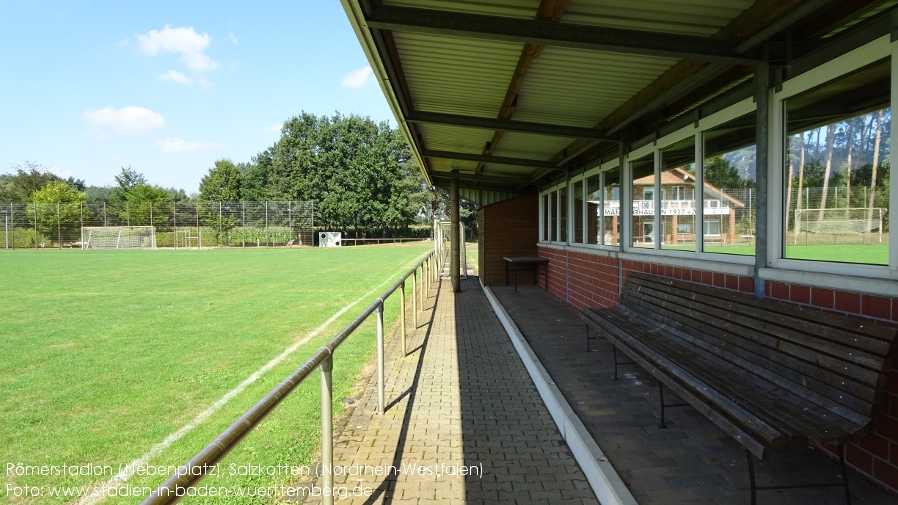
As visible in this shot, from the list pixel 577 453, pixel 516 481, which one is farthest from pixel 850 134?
pixel 516 481

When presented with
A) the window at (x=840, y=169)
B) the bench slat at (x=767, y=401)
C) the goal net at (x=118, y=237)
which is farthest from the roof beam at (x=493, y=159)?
the goal net at (x=118, y=237)

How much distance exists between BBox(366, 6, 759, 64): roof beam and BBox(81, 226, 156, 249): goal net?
5779 centimetres

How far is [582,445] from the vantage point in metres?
3.70

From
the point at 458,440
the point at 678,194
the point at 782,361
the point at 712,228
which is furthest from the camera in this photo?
the point at 678,194

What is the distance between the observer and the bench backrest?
2602 millimetres

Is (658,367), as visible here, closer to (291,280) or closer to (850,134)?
(850,134)

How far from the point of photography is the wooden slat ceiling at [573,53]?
12.5 feet

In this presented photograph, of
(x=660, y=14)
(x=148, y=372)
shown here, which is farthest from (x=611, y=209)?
(x=148, y=372)

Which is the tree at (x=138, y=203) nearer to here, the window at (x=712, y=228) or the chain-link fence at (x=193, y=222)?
the chain-link fence at (x=193, y=222)

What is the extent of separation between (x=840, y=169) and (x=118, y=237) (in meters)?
63.1

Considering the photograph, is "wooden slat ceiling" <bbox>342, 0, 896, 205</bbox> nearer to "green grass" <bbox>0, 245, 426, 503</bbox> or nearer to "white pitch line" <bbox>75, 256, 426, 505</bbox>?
"green grass" <bbox>0, 245, 426, 503</bbox>

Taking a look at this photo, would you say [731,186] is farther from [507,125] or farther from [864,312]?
[507,125]

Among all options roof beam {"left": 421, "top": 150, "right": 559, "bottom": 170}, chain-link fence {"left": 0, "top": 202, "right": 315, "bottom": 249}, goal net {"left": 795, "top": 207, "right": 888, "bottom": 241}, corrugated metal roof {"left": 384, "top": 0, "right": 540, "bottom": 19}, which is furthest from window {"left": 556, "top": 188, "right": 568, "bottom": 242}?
chain-link fence {"left": 0, "top": 202, "right": 315, "bottom": 249}

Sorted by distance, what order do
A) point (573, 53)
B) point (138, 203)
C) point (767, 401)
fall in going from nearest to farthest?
1. point (767, 401)
2. point (573, 53)
3. point (138, 203)
